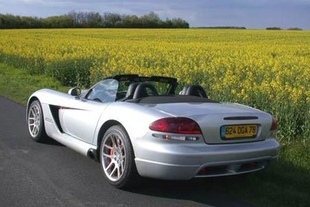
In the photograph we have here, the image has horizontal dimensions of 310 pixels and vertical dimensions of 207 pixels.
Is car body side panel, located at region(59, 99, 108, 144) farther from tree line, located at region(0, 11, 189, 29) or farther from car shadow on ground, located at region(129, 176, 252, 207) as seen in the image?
tree line, located at region(0, 11, 189, 29)

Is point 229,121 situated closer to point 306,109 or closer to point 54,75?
point 306,109

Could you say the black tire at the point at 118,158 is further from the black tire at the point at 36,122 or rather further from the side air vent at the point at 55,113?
the black tire at the point at 36,122

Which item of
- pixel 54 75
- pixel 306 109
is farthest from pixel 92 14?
pixel 306 109

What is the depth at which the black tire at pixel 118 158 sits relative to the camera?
4.37 meters

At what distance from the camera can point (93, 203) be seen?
4062mm

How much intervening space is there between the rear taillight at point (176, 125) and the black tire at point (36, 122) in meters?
2.55

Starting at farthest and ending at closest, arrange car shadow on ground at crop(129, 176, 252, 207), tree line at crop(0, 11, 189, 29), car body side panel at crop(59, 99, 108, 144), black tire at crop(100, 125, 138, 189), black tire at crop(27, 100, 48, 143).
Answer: tree line at crop(0, 11, 189, 29) → black tire at crop(27, 100, 48, 143) → car body side panel at crop(59, 99, 108, 144) → black tire at crop(100, 125, 138, 189) → car shadow on ground at crop(129, 176, 252, 207)

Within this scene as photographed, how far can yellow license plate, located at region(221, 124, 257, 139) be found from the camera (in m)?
4.32

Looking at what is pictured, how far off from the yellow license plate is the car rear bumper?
9 centimetres

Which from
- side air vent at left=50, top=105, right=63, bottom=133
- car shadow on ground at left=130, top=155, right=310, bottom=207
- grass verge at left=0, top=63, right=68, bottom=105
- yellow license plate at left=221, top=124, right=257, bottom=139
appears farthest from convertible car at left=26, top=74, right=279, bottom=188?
grass verge at left=0, top=63, right=68, bottom=105

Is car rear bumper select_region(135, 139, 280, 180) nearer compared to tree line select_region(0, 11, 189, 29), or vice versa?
car rear bumper select_region(135, 139, 280, 180)

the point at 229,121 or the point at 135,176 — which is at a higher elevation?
the point at 229,121

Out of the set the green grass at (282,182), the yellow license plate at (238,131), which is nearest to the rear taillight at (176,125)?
the yellow license plate at (238,131)

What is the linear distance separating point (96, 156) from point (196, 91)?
55.5 inches
